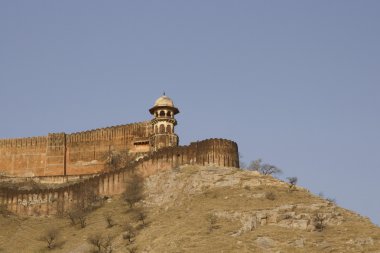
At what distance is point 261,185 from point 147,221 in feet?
26.6

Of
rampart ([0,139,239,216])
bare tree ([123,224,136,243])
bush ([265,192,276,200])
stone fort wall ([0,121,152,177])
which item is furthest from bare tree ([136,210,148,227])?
stone fort wall ([0,121,152,177])

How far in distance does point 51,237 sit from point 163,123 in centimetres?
1769

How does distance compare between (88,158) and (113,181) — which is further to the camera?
(88,158)

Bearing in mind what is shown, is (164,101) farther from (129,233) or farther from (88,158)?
(129,233)

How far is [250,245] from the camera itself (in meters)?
44.4

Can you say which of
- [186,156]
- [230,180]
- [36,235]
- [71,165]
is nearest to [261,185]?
[230,180]

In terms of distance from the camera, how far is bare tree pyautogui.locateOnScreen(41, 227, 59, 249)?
52.8 m

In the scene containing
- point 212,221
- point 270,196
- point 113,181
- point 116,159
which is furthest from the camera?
point 116,159

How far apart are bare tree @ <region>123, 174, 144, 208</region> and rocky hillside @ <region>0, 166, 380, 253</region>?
1.48 ft

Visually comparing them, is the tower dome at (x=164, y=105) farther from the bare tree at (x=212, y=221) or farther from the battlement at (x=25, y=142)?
the bare tree at (x=212, y=221)

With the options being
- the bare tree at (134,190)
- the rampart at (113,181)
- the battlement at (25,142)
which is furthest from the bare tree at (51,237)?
the battlement at (25,142)

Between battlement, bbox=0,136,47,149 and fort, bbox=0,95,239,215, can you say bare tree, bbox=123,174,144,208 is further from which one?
battlement, bbox=0,136,47,149

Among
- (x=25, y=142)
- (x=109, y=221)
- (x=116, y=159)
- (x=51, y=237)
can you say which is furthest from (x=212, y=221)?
(x=25, y=142)

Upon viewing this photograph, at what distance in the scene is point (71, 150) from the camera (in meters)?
71.2
